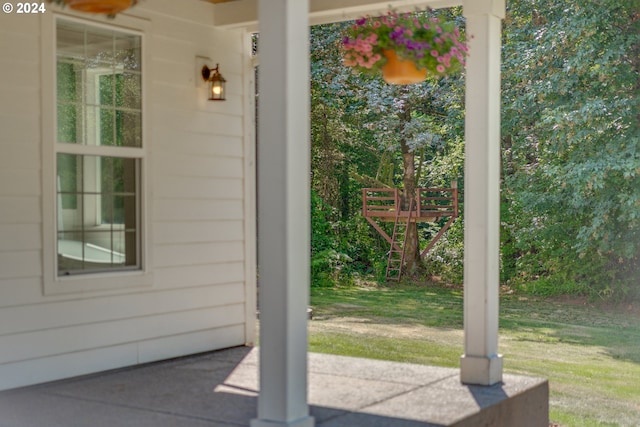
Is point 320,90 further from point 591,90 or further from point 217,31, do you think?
point 217,31

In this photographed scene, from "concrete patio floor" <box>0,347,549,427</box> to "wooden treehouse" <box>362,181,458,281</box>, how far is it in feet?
29.7

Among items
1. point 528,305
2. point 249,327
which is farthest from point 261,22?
point 528,305

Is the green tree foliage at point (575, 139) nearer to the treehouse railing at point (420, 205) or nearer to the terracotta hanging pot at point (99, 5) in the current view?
the treehouse railing at point (420, 205)

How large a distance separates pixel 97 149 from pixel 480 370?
264 centimetres

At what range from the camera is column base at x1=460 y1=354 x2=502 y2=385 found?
184 inches

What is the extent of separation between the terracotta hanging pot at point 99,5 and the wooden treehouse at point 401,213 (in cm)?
1071

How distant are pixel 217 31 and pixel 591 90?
7533 millimetres

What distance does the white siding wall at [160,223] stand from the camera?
4.64 metres

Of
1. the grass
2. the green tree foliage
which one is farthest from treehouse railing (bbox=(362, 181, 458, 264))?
the grass

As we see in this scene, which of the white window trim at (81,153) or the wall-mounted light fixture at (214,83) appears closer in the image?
the white window trim at (81,153)

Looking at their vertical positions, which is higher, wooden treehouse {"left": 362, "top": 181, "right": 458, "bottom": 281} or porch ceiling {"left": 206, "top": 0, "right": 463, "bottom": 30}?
porch ceiling {"left": 206, "top": 0, "right": 463, "bottom": 30}

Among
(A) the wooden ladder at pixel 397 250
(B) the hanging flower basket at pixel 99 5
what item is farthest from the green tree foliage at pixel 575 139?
(B) the hanging flower basket at pixel 99 5

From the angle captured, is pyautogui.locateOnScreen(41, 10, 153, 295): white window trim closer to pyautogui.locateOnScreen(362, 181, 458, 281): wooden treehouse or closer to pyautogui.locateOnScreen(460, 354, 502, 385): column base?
pyautogui.locateOnScreen(460, 354, 502, 385): column base

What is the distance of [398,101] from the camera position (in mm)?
14953
